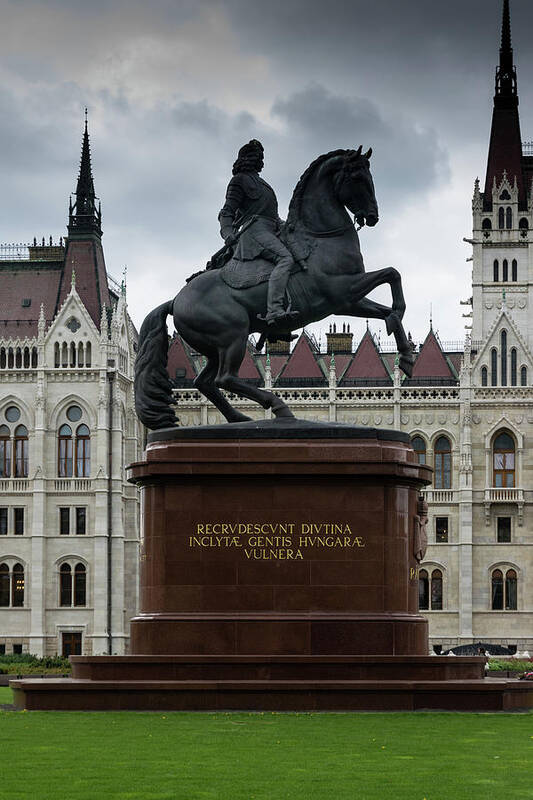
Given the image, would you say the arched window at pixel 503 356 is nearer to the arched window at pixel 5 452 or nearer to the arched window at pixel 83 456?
the arched window at pixel 83 456

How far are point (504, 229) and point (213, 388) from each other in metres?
74.7

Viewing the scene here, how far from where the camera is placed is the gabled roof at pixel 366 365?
316ft

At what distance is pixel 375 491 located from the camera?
24.9 meters

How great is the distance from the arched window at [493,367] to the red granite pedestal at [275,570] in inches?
2697

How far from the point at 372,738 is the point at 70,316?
74741 millimetres

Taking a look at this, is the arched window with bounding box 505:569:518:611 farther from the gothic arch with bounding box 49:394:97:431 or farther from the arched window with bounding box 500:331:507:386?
the gothic arch with bounding box 49:394:97:431

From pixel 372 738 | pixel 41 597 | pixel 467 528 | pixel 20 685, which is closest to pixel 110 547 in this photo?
pixel 41 597

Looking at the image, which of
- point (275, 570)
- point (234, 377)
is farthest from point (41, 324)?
point (275, 570)

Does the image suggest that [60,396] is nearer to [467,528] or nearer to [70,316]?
[70,316]

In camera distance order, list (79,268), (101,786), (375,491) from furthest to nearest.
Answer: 1. (79,268)
2. (375,491)
3. (101,786)

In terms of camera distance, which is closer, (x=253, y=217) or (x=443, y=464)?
(x=253, y=217)

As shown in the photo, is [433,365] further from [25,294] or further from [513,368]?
[25,294]

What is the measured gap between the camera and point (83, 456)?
3578 inches

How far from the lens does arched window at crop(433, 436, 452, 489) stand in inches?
3654
